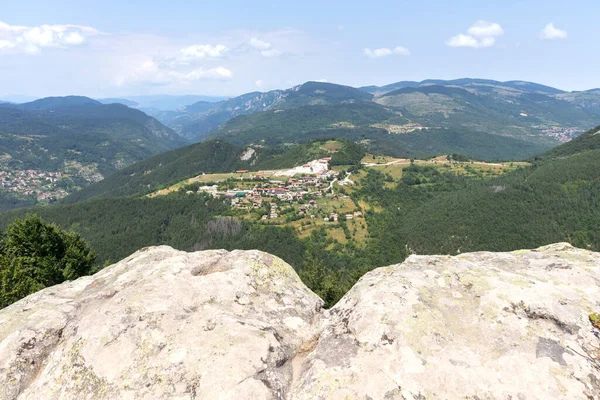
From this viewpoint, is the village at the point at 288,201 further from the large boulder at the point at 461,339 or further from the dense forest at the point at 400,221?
the large boulder at the point at 461,339

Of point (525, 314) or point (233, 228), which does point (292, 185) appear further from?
point (525, 314)

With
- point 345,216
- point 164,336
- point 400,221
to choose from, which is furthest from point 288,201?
point 164,336

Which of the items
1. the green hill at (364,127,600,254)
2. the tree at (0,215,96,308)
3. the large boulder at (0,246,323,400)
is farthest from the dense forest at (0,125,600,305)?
the large boulder at (0,246,323,400)

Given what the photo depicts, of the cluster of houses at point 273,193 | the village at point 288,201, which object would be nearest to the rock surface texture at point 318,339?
the village at point 288,201

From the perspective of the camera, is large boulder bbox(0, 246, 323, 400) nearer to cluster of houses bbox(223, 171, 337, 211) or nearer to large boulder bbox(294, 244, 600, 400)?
large boulder bbox(294, 244, 600, 400)

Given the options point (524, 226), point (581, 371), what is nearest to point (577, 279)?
point (581, 371)

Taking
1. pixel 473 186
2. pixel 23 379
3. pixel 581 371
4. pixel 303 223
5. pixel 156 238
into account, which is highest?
pixel 581 371
